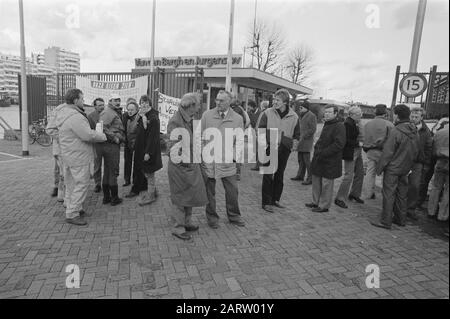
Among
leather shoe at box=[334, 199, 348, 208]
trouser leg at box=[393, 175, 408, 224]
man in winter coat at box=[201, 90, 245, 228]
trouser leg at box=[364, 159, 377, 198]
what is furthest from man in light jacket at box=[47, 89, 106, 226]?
trouser leg at box=[364, 159, 377, 198]

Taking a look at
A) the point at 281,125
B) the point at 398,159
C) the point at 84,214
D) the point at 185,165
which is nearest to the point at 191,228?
the point at 185,165

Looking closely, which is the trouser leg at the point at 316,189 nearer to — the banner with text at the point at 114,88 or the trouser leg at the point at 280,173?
the trouser leg at the point at 280,173

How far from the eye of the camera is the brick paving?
116 inches

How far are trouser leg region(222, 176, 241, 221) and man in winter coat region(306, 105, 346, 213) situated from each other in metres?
1.58

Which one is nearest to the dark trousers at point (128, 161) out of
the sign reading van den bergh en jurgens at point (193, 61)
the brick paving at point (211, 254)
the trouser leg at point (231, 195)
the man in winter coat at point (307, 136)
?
the brick paving at point (211, 254)

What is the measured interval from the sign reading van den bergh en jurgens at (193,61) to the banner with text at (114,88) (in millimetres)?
9979

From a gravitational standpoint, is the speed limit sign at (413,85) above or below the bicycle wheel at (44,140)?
above

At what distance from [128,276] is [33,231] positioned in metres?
1.85

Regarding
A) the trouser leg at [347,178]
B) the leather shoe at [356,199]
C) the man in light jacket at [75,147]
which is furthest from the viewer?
the leather shoe at [356,199]

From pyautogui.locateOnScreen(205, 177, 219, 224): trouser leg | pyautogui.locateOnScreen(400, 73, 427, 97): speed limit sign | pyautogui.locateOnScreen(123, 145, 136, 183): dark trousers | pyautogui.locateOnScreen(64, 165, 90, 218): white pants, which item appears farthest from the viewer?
pyautogui.locateOnScreen(400, 73, 427, 97): speed limit sign

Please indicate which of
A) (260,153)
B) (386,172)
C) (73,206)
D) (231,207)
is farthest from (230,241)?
(386,172)

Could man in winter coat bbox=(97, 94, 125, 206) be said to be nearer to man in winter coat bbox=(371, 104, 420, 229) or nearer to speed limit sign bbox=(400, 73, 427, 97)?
man in winter coat bbox=(371, 104, 420, 229)

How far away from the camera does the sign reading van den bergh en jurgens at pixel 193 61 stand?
72.2 feet

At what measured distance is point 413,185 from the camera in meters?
5.07
